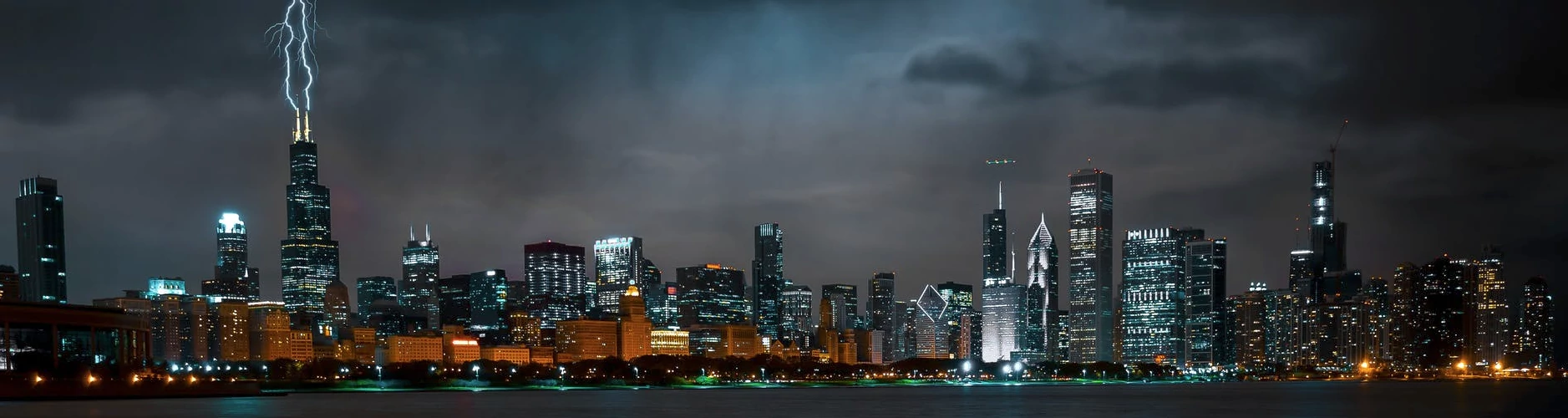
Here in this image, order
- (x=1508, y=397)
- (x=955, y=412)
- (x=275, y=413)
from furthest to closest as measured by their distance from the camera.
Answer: (x=1508, y=397) → (x=955, y=412) → (x=275, y=413)

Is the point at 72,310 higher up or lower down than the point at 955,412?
higher up

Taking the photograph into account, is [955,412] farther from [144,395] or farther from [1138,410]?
[144,395]

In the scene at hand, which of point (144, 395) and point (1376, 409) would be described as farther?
point (144, 395)

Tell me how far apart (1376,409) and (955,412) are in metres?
35.9

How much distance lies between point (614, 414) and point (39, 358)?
2243 inches

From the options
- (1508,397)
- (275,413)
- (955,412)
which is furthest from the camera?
(1508,397)

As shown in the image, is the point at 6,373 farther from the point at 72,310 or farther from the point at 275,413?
the point at 275,413

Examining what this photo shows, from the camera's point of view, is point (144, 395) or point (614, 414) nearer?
point (614, 414)

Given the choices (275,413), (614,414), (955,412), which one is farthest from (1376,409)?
(275,413)

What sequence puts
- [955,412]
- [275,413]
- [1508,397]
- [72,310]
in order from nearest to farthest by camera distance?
1. [275,413]
2. [955,412]
3. [72,310]
4. [1508,397]

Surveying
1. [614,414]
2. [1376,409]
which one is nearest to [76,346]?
[614,414]

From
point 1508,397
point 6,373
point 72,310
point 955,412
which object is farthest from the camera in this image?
point 1508,397

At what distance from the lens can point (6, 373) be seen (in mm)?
125875

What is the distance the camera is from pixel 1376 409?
401 feet
